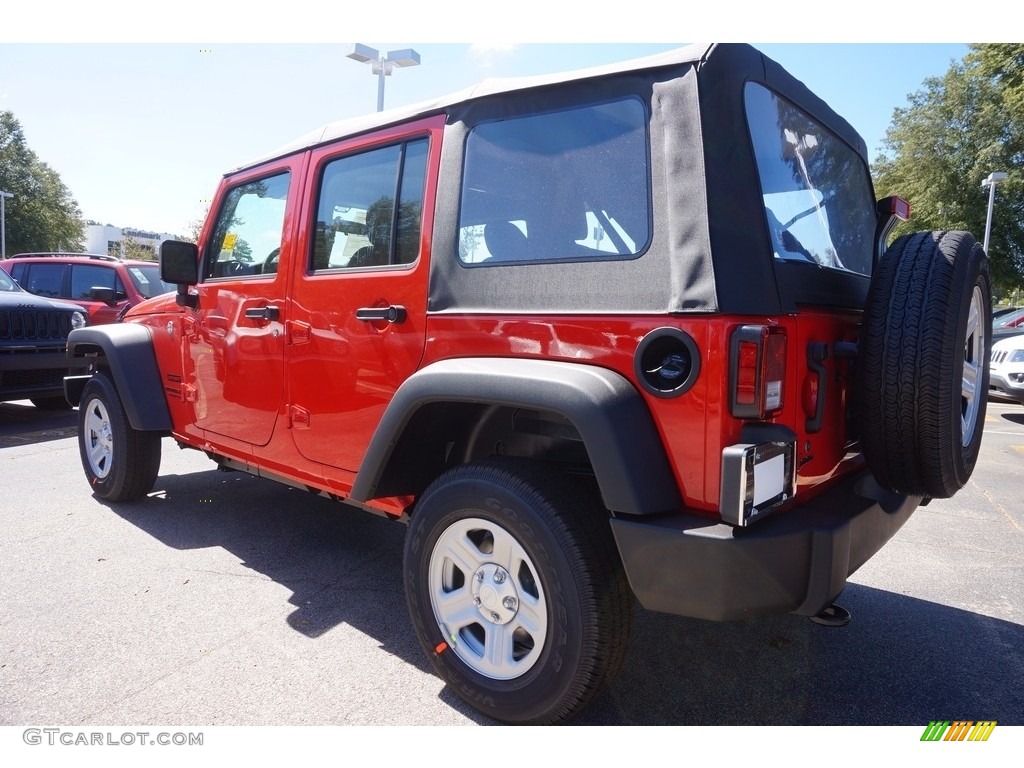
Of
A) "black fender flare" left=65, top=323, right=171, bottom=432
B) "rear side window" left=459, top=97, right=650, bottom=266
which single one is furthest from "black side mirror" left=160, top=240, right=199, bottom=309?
"rear side window" left=459, top=97, right=650, bottom=266

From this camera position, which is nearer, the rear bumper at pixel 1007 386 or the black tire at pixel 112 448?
the black tire at pixel 112 448

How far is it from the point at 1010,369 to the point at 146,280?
11029 mm

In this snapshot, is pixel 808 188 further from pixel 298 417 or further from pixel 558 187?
pixel 298 417

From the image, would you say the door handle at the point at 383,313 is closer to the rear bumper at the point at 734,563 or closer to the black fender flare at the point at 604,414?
the black fender flare at the point at 604,414

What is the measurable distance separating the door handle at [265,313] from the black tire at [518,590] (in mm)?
1283

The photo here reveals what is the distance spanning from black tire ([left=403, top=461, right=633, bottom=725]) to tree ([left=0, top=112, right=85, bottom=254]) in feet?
169

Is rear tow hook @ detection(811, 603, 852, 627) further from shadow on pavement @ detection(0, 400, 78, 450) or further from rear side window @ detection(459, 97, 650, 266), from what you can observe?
shadow on pavement @ detection(0, 400, 78, 450)

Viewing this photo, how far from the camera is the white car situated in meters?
8.38

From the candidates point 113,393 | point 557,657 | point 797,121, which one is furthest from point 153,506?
point 797,121

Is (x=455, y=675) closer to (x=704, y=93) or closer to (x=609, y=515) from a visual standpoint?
(x=609, y=515)

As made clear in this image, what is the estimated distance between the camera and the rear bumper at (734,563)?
1799 mm

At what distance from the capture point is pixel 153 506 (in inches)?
178

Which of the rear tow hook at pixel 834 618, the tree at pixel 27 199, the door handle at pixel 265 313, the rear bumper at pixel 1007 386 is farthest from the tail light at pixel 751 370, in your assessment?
the tree at pixel 27 199

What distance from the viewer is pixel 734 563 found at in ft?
5.86
